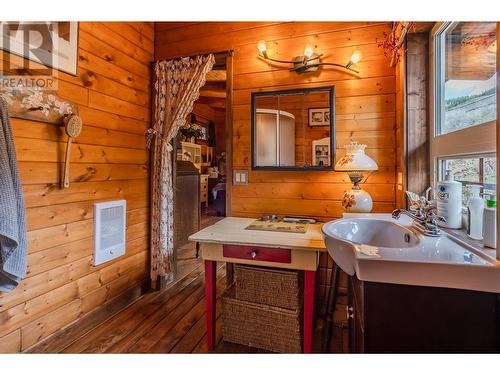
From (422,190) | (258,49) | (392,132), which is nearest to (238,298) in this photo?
(422,190)

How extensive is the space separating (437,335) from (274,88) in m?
1.82

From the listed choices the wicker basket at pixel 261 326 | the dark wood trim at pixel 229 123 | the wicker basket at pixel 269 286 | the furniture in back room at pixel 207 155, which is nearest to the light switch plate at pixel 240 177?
the dark wood trim at pixel 229 123

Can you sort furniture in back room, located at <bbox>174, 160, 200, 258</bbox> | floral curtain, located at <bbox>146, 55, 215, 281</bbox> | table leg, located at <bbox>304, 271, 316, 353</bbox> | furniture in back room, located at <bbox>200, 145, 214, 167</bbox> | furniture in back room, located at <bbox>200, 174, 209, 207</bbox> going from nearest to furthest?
table leg, located at <bbox>304, 271, 316, 353</bbox> → floral curtain, located at <bbox>146, 55, 215, 281</bbox> → furniture in back room, located at <bbox>174, 160, 200, 258</bbox> → furniture in back room, located at <bbox>200, 174, 209, 207</bbox> → furniture in back room, located at <bbox>200, 145, 214, 167</bbox>

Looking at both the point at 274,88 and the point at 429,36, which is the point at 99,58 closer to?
the point at 274,88

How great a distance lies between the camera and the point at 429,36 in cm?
151

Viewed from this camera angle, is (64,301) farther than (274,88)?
No

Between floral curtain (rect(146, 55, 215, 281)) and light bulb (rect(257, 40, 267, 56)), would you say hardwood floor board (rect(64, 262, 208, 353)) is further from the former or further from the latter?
light bulb (rect(257, 40, 267, 56))

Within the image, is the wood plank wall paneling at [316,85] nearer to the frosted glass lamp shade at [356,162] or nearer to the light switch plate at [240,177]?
the light switch plate at [240,177]

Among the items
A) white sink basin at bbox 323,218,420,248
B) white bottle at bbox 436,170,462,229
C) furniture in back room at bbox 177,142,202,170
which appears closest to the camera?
white bottle at bbox 436,170,462,229

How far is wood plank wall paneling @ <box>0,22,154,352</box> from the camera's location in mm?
1476

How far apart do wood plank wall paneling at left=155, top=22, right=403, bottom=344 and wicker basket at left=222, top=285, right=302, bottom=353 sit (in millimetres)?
513

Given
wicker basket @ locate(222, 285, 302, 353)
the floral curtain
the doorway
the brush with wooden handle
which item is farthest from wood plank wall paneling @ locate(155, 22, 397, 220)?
the brush with wooden handle
